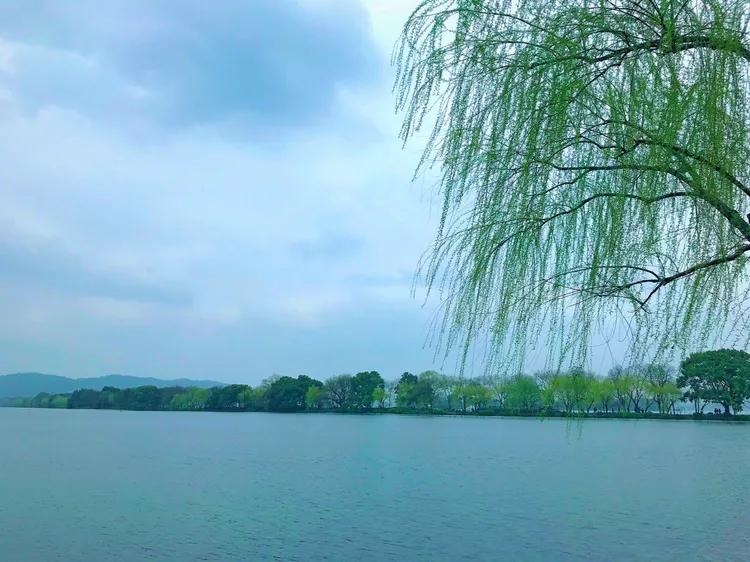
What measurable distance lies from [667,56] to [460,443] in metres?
50.3

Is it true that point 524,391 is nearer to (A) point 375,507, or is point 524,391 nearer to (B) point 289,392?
(A) point 375,507

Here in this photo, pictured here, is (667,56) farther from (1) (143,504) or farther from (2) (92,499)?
(2) (92,499)

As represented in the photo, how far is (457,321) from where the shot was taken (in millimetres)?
4332

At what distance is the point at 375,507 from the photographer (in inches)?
869

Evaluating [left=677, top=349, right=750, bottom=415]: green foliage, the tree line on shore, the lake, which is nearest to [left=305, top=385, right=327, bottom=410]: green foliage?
the tree line on shore

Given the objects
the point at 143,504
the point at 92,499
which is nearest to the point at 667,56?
the point at 143,504

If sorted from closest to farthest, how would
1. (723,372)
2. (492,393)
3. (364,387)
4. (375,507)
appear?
(723,372), (492,393), (375,507), (364,387)

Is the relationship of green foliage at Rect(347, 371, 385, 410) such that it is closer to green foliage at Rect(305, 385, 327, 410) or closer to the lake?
green foliage at Rect(305, 385, 327, 410)

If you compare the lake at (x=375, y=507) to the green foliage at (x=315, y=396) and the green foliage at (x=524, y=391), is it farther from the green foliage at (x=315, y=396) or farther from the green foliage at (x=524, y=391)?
the green foliage at (x=315, y=396)

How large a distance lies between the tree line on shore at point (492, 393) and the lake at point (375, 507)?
4.54 ft

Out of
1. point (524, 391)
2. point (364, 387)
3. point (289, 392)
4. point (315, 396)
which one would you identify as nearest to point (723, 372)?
point (524, 391)

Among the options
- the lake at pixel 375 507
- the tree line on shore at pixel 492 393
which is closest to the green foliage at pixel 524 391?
the tree line on shore at pixel 492 393

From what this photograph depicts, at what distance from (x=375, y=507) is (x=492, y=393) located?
16.4 m

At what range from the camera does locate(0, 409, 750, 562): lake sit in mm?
16534
